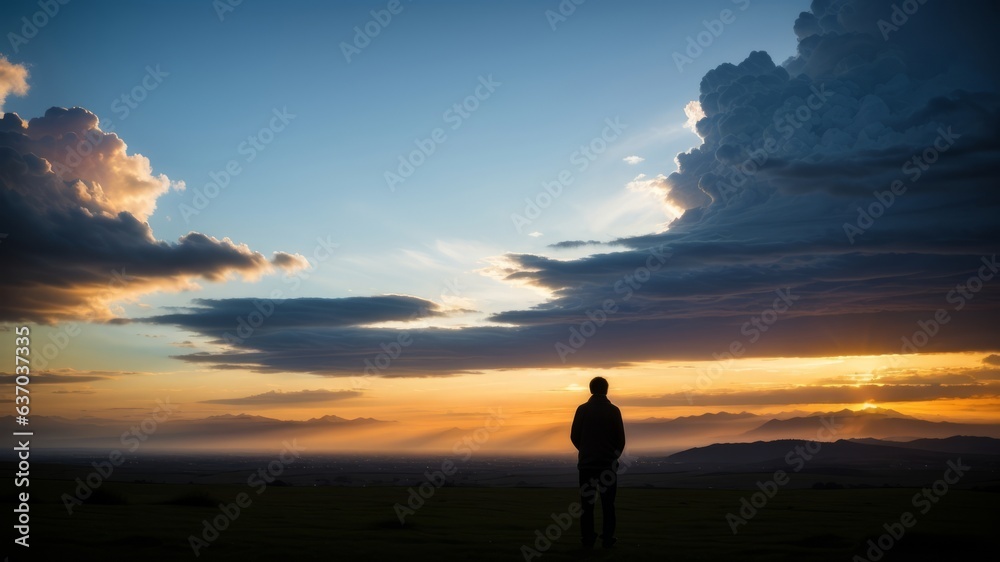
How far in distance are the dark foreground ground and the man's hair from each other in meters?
2.51

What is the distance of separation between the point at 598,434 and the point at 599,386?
88cm

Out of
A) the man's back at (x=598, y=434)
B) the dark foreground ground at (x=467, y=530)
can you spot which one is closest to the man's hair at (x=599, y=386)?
the man's back at (x=598, y=434)

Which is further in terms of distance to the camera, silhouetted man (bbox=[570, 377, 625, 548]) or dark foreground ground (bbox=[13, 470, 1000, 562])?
silhouetted man (bbox=[570, 377, 625, 548])

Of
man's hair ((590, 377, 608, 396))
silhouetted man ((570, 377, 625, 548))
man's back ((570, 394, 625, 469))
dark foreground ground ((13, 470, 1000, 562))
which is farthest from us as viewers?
man's hair ((590, 377, 608, 396))

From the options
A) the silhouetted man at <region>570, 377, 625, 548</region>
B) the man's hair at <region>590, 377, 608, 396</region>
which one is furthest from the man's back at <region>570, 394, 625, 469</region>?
the man's hair at <region>590, 377, 608, 396</region>

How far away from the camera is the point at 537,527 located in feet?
47.2

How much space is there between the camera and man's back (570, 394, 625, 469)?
1173 centimetres

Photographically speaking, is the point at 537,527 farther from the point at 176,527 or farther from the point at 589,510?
the point at 176,527

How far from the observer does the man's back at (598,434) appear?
11.7 metres

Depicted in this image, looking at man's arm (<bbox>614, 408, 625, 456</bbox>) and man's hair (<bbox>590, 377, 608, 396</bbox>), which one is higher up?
man's hair (<bbox>590, 377, 608, 396</bbox>)

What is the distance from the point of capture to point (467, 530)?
13672 mm

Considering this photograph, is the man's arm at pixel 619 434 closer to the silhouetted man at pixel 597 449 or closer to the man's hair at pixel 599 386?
the silhouetted man at pixel 597 449

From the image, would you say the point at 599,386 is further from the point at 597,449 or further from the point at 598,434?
the point at 597,449

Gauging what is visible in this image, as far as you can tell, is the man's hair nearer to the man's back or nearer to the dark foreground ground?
the man's back
